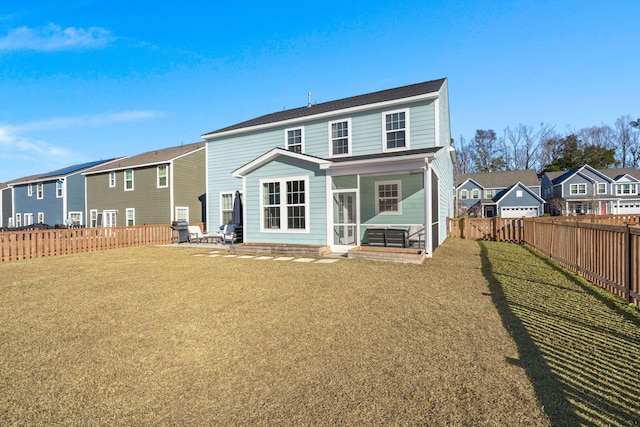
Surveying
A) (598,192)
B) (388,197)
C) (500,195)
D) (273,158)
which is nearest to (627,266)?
(388,197)

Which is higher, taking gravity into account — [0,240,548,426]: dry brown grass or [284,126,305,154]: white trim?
[284,126,305,154]: white trim

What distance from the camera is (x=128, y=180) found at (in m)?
22.7

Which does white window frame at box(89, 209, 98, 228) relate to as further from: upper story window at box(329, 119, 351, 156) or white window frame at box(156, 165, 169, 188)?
upper story window at box(329, 119, 351, 156)

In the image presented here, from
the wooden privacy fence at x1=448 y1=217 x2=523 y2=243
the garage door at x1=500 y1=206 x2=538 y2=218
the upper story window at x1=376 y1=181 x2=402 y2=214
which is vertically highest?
the upper story window at x1=376 y1=181 x2=402 y2=214

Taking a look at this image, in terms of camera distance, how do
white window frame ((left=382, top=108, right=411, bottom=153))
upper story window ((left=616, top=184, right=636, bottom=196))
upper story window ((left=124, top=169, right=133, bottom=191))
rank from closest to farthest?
white window frame ((left=382, top=108, right=411, bottom=153)) → upper story window ((left=124, top=169, right=133, bottom=191)) → upper story window ((left=616, top=184, right=636, bottom=196))

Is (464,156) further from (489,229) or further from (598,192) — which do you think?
(489,229)

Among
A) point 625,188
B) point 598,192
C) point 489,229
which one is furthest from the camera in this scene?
point 625,188

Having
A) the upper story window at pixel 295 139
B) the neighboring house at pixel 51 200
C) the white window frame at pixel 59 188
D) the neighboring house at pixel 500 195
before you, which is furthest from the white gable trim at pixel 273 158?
the neighboring house at pixel 500 195

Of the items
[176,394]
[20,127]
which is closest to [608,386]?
[176,394]

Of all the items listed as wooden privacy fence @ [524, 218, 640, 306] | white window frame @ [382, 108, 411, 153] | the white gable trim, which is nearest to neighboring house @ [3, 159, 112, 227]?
the white gable trim

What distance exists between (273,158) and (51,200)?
25999 mm

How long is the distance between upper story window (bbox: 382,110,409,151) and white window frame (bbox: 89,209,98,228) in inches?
912

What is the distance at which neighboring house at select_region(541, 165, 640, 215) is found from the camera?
41000mm

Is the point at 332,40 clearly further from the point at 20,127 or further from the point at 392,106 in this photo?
the point at 20,127
